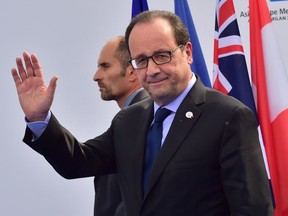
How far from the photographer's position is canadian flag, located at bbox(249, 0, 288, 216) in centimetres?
254

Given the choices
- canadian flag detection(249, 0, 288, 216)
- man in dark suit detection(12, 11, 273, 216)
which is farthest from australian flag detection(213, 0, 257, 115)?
man in dark suit detection(12, 11, 273, 216)

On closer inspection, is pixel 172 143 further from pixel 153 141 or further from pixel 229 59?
→ pixel 229 59

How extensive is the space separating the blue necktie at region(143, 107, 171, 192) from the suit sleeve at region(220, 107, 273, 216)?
0.65 feet

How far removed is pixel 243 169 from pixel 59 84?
1.82 meters

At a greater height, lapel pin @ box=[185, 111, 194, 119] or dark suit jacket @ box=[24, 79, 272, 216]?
lapel pin @ box=[185, 111, 194, 119]

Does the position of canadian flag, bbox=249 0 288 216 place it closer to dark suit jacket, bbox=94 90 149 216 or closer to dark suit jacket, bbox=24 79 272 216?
dark suit jacket, bbox=94 90 149 216

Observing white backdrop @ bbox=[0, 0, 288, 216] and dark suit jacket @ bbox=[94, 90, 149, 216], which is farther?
white backdrop @ bbox=[0, 0, 288, 216]

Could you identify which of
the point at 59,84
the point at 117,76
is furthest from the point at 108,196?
the point at 59,84

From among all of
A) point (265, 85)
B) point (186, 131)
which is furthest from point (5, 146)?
point (186, 131)

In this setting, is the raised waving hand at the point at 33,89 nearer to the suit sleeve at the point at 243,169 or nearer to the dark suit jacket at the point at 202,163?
the dark suit jacket at the point at 202,163

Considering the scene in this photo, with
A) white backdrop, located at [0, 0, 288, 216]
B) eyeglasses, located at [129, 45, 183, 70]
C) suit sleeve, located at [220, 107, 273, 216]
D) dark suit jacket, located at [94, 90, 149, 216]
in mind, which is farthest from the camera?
white backdrop, located at [0, 0, 288, 216]

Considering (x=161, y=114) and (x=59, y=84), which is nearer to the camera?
(x=161, y=114)

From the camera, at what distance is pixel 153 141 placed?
1.58m

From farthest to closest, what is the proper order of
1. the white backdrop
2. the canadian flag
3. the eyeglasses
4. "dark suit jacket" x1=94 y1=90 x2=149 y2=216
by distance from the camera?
1. the white backdrop
2. the canadian flag
3. "dark suit jacket" x1=94 y1=90 x2=149 y2=216
4. the eyeglasses
